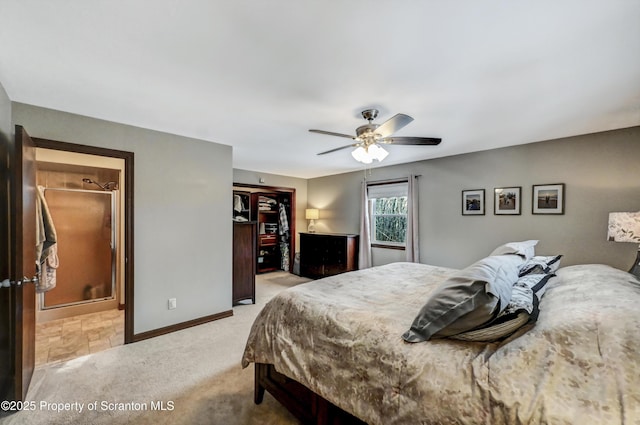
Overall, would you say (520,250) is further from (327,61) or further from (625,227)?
(327,61)

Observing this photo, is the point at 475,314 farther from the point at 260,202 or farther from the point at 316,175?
the point at 260,202

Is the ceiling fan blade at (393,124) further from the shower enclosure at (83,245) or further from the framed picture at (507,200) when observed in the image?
the shower enclosure at (83,245)

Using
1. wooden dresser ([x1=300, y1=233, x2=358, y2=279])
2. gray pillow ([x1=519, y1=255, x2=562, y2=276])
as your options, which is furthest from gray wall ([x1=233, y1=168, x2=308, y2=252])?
gray pillow ([x1=519, y1=255, x2=562, y2=276])

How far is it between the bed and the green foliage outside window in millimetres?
3073

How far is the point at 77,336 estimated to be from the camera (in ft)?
10.0

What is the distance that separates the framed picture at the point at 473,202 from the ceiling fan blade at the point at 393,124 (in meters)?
2.29

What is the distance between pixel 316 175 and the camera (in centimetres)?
A: 625

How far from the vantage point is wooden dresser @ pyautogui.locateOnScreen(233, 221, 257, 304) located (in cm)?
409

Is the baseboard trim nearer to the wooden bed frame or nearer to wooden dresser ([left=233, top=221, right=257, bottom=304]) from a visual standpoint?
wooden dresser ([left=233, top=221, right=257, bottom=304])

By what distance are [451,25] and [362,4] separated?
1.63ft

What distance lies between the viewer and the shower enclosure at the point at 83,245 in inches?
144

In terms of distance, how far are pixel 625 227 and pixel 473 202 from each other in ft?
5.48

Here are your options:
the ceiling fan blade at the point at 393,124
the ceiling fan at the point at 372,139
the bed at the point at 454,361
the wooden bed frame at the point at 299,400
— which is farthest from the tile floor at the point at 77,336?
the ceiling fan blade at the point at 393,124

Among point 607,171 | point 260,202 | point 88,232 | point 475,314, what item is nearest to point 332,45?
point 475,314
